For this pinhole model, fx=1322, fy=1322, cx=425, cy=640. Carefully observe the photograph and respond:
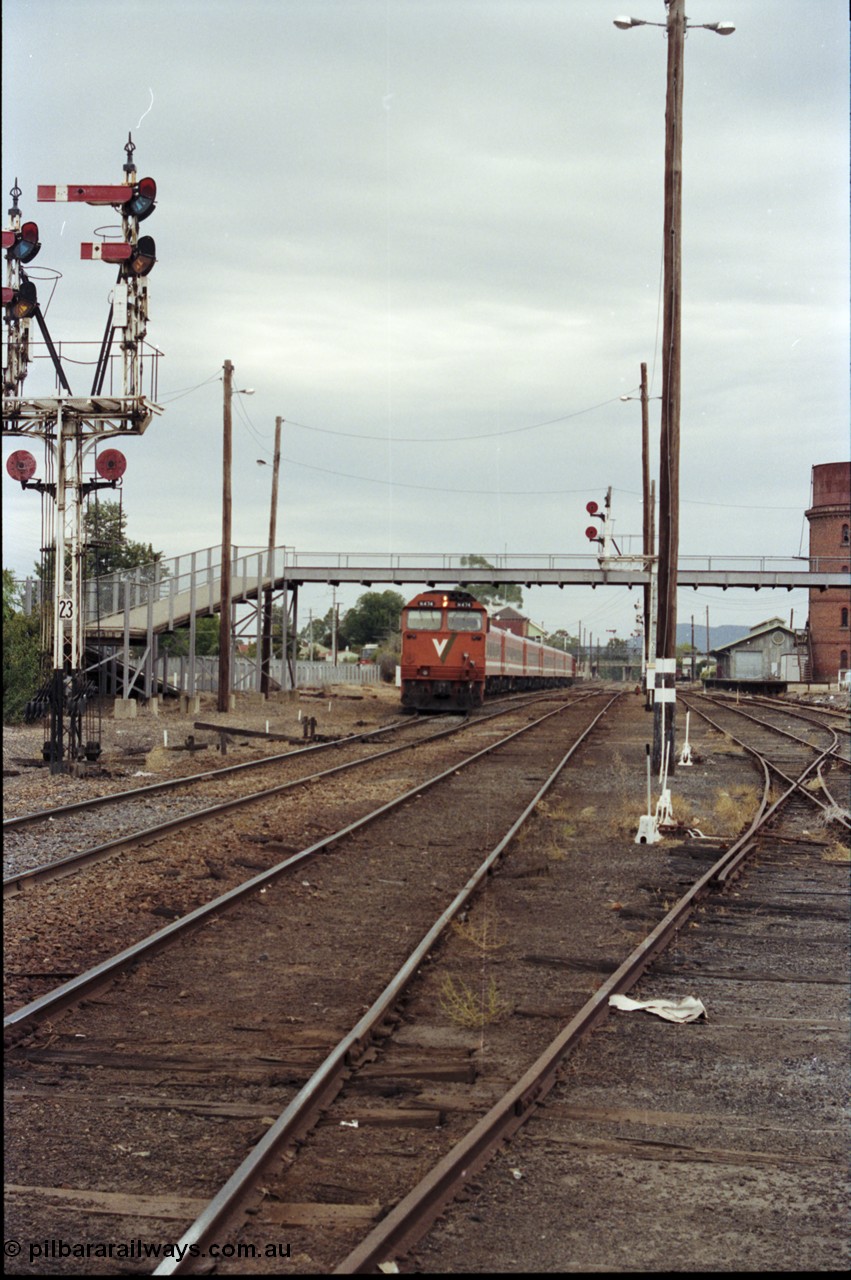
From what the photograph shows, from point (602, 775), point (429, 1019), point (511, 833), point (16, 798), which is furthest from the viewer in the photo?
point (602, 775)

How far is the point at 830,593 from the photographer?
253ft

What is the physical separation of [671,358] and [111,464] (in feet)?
28.8

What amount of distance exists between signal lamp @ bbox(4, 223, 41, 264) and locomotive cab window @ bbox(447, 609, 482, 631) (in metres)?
19.7

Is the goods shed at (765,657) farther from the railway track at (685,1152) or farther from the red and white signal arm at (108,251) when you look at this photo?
the railway track at (685,1152)

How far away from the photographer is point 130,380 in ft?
66.6


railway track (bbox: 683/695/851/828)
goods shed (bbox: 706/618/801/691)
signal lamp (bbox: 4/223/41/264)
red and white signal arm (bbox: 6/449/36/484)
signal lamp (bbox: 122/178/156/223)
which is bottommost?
railway track (bbox: 683/695/851/828)

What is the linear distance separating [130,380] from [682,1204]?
17.6 metres

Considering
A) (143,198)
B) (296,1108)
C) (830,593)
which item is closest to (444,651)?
(143,198)

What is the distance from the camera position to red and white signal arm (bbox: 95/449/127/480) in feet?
67.9

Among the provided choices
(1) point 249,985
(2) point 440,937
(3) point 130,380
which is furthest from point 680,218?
(1) point 249,985

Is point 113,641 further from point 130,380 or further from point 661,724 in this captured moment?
point 661,724

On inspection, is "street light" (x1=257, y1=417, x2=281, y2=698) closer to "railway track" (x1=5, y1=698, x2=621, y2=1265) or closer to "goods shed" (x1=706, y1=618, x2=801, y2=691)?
"railway track" (x1=5, y1=698, x2=621, y2=1265)

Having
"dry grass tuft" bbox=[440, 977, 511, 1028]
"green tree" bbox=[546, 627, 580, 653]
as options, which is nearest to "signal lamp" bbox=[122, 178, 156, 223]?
"dry grass tuft" bbox=[440, 977, 511, 1028]

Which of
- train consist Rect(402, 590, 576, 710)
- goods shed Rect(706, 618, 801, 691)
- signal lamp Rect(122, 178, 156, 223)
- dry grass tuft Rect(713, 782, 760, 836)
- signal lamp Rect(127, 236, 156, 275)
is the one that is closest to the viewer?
dry grass tuft Rect(713, 782, 760, 836)
